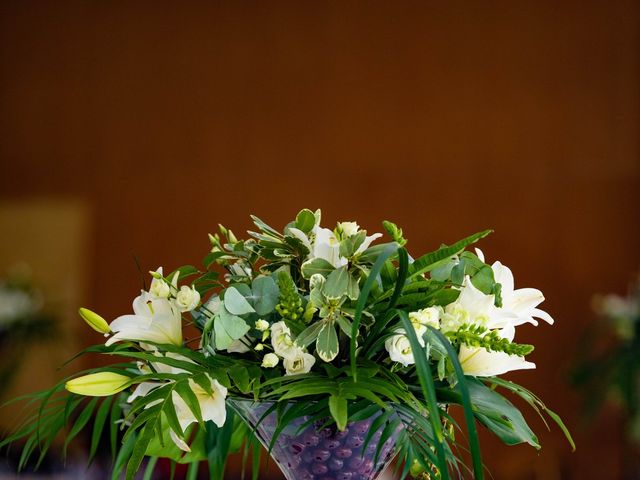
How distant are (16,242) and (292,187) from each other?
1.90 m

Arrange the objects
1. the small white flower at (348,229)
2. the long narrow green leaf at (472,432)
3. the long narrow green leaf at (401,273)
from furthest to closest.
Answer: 1. the small white flower at (348,229)
2. the long narrow green leaf at (401,273)
3. the long narrow green leaf at (472,432)

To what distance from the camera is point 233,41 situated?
5508mm

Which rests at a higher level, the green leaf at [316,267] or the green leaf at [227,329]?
the green leaf at [316,267]

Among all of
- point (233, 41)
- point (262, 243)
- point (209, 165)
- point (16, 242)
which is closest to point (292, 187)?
point (209, 165)

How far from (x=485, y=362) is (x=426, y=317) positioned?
0.10 meters

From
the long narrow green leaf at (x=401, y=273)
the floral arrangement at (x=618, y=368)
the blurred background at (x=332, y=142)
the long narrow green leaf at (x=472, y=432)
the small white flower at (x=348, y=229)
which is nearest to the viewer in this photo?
the long narrow green leaf at (x=472, y=432)

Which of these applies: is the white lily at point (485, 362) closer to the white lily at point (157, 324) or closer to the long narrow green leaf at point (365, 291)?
the long narrow green leaf at point (365, 291)

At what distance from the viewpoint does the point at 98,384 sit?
0.84 meters

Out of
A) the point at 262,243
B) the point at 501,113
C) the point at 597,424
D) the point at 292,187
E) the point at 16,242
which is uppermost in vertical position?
the point at 262,243

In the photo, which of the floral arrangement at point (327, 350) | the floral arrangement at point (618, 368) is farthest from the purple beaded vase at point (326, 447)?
the floral arrangement at point (618, 368)

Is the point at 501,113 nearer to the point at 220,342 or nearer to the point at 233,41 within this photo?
the point at 233,41

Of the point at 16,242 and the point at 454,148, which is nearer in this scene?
the point at 454,148

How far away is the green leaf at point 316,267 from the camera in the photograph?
87 cm

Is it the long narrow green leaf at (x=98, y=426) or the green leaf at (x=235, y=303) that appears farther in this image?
the long narrow green leaf at (x=98, y=426)
